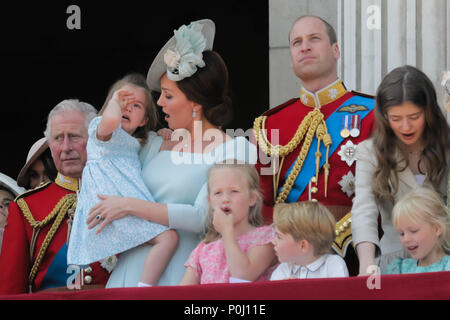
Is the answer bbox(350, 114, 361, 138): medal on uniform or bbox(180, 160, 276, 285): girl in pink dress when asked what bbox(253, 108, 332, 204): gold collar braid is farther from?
bbox(180, 160, 276, 285): girl in pink dress

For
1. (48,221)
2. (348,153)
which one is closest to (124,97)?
(48,221)

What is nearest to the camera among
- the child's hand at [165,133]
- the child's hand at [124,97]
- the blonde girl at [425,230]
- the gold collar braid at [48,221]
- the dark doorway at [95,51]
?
the blonde girl at [425,230]

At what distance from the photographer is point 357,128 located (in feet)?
11.7

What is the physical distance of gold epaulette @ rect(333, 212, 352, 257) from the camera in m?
3.40

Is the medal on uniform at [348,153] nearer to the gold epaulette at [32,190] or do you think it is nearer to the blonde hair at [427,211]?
the blonde hair at [427,211]

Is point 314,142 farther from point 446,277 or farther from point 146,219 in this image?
point 446,277

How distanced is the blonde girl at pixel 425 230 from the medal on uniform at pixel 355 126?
45cm

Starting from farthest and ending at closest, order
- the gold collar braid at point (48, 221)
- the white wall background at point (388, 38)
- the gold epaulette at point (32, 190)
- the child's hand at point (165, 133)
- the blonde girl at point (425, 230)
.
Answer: the white wall background at point (388, 38) → the gold epaulette at point (32, 190) → the gold collar braid at point (48, 221) → the child's hand at point (165, 133) → the blonde girl at point (425, 230)

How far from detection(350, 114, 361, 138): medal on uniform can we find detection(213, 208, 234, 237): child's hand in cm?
58

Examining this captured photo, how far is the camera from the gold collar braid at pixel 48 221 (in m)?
3.83

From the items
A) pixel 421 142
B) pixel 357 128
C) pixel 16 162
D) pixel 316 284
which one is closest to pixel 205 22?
pixel 357 128

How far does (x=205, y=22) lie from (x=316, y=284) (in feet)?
4.06

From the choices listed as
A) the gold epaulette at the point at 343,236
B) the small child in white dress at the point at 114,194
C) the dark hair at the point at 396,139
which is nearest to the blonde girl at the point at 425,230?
the dark hair at the point at 396,139
